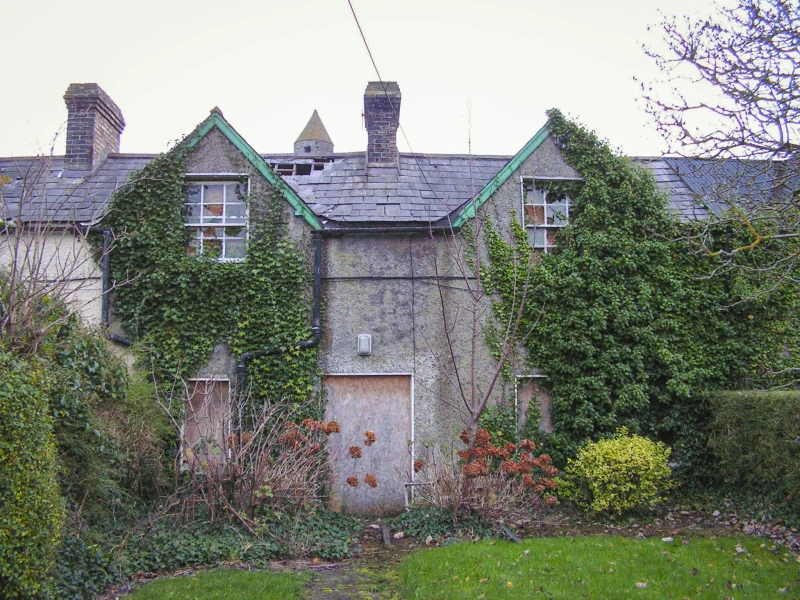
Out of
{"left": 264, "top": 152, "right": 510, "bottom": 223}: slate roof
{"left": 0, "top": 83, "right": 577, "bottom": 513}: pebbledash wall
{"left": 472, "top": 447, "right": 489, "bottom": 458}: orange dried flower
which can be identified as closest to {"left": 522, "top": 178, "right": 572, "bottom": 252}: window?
{"left": 0, "top": 83, "right": 577, "bottom": 513}: pebbledash wall

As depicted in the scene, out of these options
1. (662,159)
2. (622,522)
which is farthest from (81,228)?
(662,159)

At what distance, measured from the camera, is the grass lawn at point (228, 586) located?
743 centimetres

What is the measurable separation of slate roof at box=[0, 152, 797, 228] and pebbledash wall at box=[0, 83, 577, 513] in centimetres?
19

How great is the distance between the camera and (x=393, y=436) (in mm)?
12664

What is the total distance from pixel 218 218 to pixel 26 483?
746 cm

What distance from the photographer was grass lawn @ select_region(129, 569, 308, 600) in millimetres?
7426

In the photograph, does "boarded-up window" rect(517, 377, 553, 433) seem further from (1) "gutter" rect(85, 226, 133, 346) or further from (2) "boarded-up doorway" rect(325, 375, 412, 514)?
(1) "gutter" rect(85, 226, 133, 346)

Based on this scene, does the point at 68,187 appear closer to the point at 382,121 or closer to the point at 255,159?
the point at 255,159

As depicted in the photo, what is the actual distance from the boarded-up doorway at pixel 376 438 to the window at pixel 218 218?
308cm

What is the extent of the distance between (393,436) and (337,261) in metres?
3.31

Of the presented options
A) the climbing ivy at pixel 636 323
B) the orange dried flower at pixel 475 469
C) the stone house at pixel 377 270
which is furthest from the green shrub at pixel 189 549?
the climbing ivy at pixel 636 323

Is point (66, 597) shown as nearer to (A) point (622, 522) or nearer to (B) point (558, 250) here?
(A) point (622, 522)

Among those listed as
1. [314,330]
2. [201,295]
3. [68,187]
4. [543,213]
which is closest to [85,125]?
[68,187]

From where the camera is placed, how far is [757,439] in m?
10.8
